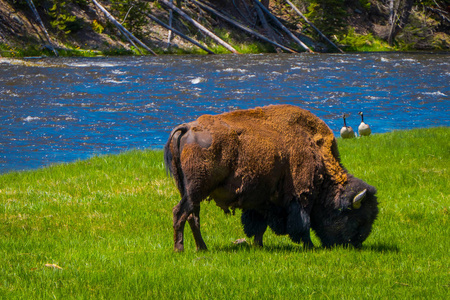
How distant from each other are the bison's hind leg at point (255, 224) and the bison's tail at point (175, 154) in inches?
39.6

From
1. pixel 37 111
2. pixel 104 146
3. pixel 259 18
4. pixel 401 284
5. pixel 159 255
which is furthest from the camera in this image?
pixel 259 18

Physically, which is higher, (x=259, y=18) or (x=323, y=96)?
(x=259, y=18)

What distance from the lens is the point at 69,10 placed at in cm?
3250

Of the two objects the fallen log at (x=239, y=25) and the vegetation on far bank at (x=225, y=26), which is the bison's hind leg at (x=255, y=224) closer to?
the vegetation on far bank at (x=225, y=26)

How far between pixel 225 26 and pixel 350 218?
1261 inches

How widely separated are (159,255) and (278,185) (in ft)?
4.94

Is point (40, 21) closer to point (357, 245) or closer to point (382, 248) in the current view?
point (357, 245)

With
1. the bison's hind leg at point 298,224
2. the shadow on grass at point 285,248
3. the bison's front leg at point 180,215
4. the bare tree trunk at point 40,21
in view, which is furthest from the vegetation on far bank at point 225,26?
the bison's hind leg at point 298,224

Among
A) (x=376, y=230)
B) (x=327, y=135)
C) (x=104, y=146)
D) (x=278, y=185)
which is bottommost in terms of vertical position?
(x=104, y=146)

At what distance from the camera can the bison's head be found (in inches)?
251

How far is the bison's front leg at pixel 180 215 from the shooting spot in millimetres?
5777

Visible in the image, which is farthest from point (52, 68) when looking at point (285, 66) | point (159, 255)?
point (159, 255)

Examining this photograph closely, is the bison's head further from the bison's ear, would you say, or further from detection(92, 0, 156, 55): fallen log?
detection(92, 0, 156, 55): fallen log

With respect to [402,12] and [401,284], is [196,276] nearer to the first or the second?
[401,284]
